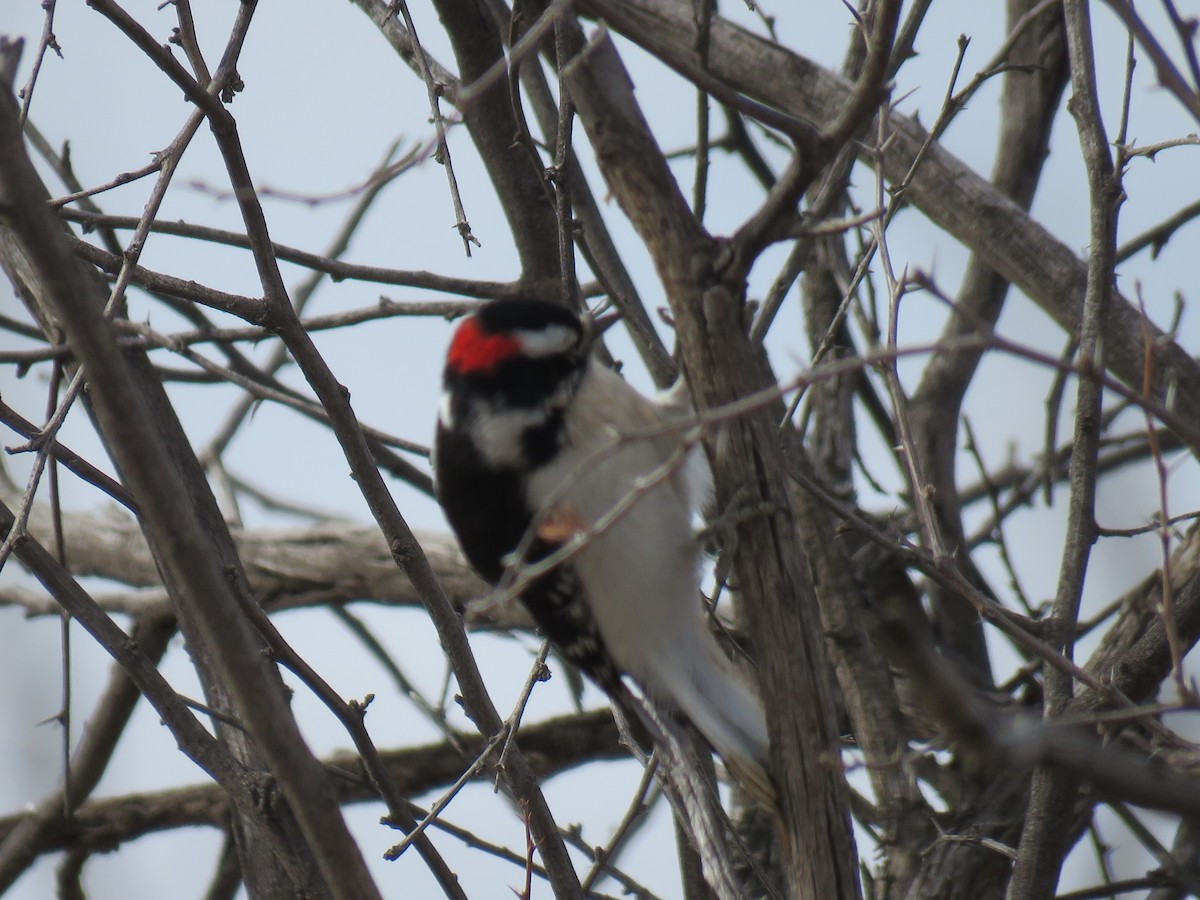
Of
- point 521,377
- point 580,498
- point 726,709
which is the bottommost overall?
point 726,709

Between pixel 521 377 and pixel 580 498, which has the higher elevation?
pixel 521 377

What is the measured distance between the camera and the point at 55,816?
4.47 m

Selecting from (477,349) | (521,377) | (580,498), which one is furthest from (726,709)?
(477,349)

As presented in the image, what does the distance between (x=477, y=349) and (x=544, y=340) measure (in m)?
0.18

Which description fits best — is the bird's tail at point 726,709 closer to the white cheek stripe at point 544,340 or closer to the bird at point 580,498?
the bird at point 580,498

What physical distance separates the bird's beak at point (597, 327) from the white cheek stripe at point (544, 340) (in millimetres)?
61

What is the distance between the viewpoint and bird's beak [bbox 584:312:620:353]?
10.8 ft

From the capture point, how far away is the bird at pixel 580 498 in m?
3.19

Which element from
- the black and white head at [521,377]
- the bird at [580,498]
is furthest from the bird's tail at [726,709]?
the black and white head at [521,377]

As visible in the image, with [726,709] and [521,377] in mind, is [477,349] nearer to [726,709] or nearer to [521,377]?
[521,377]

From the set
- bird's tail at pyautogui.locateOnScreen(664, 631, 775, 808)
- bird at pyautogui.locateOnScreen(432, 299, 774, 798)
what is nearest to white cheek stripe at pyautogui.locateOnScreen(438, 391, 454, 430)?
bird at pyautogui.locateOnScreen(432, 299, 774, 798)

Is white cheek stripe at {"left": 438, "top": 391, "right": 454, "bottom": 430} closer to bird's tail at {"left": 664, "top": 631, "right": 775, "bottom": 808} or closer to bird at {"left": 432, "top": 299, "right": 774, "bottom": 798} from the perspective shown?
bird at {"left": 432, "top": 299, "right": 774, "bottom": 798}

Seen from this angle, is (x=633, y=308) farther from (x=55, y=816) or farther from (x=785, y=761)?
(x=55, y=816)

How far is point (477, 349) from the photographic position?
3.29m
